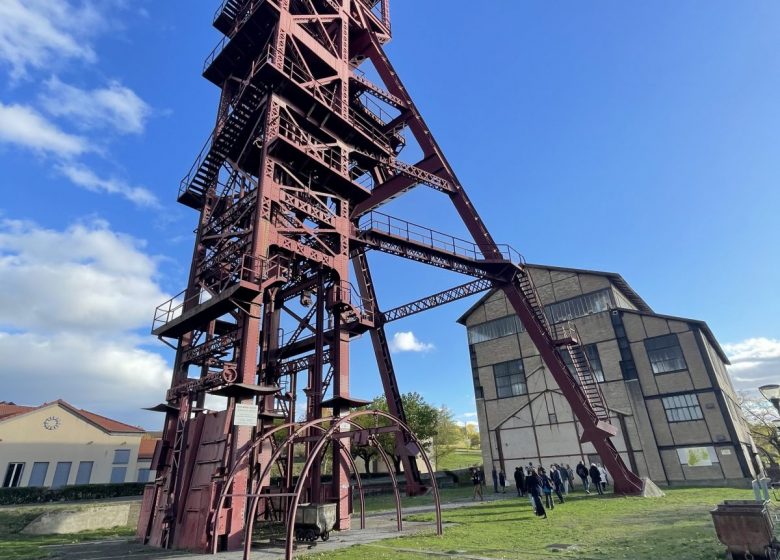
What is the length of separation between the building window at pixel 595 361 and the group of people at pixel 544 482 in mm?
5985

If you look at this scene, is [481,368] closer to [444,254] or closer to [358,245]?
[444,254]

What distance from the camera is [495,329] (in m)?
31.9

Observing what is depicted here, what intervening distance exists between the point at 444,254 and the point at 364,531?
1174 centimetres

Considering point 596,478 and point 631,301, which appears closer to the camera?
point 596,478

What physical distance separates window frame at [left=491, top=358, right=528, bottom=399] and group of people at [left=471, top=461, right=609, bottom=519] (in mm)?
5095

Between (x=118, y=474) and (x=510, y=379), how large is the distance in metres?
33.8

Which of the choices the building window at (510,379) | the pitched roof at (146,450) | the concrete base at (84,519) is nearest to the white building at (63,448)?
the pitched roof at (146,450)

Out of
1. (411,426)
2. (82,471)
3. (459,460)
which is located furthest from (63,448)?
(459,460)

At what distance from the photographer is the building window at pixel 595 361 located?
86.6 feet

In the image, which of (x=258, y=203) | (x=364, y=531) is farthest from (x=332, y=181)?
(x=364, y=531)

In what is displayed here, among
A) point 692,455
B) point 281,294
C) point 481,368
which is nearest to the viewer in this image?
point 281,294

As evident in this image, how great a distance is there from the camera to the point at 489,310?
3269 centimetres

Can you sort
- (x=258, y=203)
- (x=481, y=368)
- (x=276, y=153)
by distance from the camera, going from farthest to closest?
(x=481, y=368) → (x=276, y=153) → (x=258, y=203)

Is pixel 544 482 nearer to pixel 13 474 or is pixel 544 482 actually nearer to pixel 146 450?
pixel 13 474
